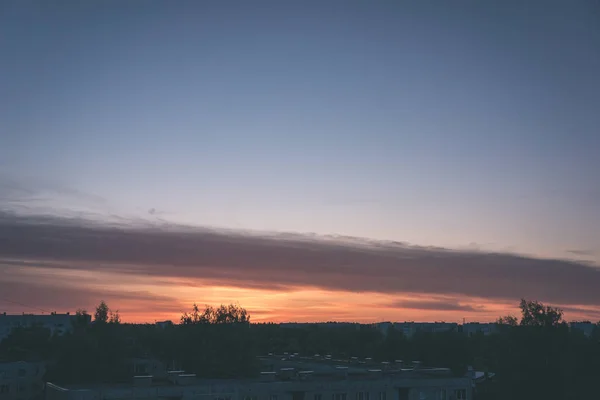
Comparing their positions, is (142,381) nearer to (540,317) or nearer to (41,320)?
(540,317)

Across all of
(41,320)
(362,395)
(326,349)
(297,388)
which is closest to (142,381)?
(297,388)

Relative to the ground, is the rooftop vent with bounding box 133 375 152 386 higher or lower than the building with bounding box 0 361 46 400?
higher

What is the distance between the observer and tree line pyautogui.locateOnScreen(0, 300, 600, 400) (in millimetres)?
82375

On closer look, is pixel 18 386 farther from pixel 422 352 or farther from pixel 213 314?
pixel 422 352

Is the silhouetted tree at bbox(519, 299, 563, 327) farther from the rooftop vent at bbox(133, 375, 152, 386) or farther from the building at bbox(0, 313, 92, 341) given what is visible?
the building at bbox(0, 313, 92, 341)

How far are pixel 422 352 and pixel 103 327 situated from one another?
2256 inches

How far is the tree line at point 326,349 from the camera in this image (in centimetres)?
8238

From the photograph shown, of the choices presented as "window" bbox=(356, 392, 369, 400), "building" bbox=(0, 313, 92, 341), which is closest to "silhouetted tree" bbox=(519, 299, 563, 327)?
"window" bbox=(356, 392, 369, 400)

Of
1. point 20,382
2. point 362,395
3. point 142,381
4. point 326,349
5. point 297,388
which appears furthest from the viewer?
point 326,349

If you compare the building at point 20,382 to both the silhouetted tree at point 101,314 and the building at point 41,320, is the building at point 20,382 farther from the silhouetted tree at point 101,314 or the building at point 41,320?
the building at point 41,320

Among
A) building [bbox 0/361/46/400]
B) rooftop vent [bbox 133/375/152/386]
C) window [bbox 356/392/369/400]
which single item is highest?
rooftop vent [bbox 133/375/152/386]

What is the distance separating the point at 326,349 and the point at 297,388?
84535mm

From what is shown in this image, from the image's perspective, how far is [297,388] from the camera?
59.4 metres

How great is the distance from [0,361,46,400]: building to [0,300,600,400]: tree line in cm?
200
